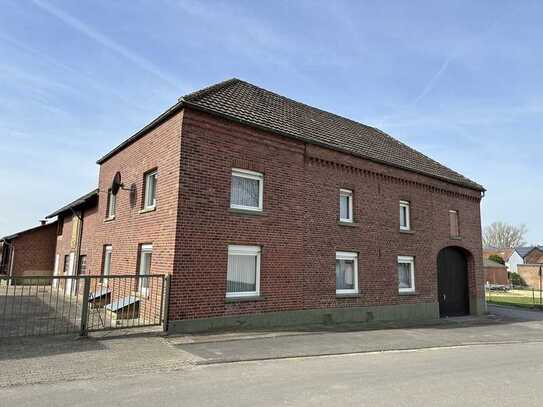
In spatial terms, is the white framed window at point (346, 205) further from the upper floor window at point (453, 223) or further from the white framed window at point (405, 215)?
the upper floor window at point (453, 223)

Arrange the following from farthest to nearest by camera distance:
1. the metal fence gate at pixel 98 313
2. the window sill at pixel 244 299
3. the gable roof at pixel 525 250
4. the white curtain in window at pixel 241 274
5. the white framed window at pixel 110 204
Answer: the gable roof at pixel 525 250, the white framed window at pixel 110 204, the white curtain in window at pixel 241 274, the window sill at pixel 244 299, the metal fence gate at pixel 98 313

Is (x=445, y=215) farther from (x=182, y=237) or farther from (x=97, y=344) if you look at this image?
(x=97, y=344)

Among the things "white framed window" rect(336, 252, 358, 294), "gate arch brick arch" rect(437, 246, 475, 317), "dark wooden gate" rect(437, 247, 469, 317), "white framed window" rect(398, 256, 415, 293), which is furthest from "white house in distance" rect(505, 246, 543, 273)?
"white framed window" rect(336, 252, 358, 294)

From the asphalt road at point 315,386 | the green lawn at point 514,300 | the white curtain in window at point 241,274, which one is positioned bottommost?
the green lawn at point 514,300

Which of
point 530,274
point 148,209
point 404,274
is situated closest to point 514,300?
point 404,274

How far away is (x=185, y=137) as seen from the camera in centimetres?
1030

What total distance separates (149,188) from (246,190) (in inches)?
134

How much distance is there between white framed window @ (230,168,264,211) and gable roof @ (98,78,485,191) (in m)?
1.54

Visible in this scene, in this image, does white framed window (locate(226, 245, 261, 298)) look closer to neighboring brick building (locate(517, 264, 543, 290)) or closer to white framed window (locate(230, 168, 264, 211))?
white framed window (locate(230, 168, 264, 211))

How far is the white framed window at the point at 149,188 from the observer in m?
12.3

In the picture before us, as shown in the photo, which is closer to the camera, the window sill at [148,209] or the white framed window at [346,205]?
the window sill at [148,209]

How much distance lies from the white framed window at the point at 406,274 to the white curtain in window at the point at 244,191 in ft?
23.8

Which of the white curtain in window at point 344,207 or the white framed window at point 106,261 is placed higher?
the white curtain in window at point 344,207

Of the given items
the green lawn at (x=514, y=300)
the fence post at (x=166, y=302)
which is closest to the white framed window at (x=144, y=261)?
the fence post at (x=166, y=302)
